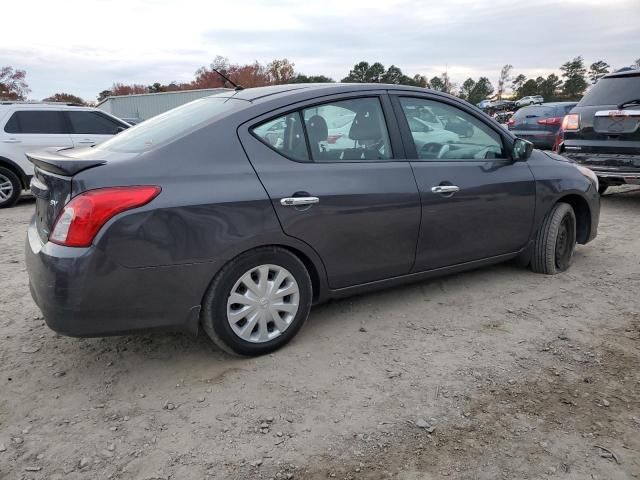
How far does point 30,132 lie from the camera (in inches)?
341

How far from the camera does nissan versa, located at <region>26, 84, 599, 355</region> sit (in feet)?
8.11

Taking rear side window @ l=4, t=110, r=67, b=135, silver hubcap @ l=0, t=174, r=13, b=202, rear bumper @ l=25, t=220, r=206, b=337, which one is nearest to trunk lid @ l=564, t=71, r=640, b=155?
rear bumper @ l=25, t=220, r=206, b=337

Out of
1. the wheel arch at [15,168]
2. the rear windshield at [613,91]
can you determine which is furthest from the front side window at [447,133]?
the wheel arch at [15,168]

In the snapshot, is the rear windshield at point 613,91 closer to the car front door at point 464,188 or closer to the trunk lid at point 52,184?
the car front door at point 464,188

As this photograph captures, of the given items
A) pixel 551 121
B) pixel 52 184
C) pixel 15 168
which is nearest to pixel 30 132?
pixel 15 168

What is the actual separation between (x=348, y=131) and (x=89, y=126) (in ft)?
24.7

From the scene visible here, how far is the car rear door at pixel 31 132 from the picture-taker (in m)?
8.46

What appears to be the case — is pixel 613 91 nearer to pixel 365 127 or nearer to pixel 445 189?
pixel 445 189

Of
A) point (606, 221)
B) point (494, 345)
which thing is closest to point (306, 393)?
point (494, 345)

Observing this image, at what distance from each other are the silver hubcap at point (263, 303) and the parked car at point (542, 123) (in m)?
9.81

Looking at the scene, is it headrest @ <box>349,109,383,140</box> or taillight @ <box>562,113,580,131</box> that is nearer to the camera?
headrest @ <box>349,109,383,140</box>

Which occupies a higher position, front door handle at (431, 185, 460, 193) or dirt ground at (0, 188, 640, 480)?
front door handle at (431, 185, 460, 193)

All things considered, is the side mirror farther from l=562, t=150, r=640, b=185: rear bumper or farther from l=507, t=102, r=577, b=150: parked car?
l=507, t=102, r=577, b=150: parked car

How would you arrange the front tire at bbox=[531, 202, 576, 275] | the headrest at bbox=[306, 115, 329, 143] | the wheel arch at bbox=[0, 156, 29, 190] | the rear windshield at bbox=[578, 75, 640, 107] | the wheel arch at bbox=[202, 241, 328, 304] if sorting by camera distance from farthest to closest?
the wheel arch at bbox=[0, 156, 29, 190], the rear windshield at bbox=[578, 75, 640, 107], the front tire at bbox=[531, 202, 576, 275], the headrest at bbox=[306, 115, 329, 143], the wheel arch at bbox=[202, 241, 328, 304]
